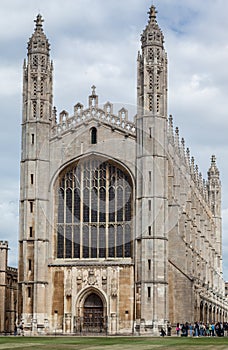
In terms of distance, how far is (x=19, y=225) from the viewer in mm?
55938

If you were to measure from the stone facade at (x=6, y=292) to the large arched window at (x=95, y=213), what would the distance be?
13301 millimetres

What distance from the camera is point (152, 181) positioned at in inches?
2136

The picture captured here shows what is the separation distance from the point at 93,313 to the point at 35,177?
10277 mm

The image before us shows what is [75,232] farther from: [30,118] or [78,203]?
[30,118]

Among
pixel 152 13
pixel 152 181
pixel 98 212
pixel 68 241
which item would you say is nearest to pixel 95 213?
pixel 98 212

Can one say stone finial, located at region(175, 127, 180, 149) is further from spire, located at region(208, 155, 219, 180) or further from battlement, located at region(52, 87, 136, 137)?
spire, located at region(208, 155, 219, 180)

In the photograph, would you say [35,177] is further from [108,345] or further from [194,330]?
[108,345]

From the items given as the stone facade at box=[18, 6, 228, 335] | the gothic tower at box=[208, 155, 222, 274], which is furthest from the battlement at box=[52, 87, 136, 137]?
the gothic tower at box=[208, 155, 222, 274]

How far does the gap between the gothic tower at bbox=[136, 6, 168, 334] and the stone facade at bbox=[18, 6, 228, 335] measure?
0.07m

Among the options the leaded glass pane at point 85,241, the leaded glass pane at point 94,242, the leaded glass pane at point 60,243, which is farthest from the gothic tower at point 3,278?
the leaded glass pane at point 94,242

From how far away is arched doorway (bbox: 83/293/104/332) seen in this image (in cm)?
5462

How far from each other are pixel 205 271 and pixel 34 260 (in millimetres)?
28072

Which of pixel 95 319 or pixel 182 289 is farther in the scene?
pixel 182 289

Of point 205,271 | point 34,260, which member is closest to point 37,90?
point 34,260
